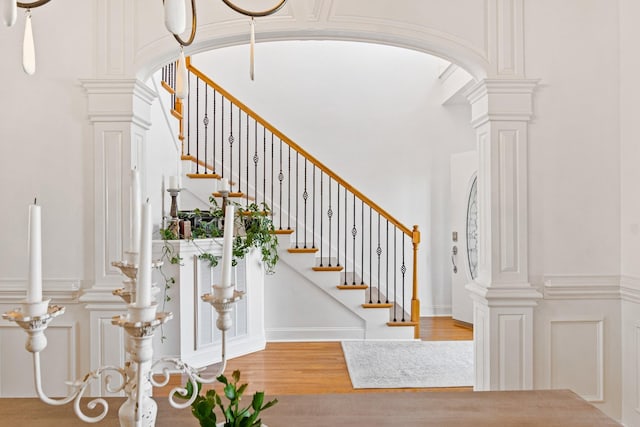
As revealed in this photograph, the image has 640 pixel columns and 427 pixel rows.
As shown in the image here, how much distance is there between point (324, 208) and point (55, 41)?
3.79 m

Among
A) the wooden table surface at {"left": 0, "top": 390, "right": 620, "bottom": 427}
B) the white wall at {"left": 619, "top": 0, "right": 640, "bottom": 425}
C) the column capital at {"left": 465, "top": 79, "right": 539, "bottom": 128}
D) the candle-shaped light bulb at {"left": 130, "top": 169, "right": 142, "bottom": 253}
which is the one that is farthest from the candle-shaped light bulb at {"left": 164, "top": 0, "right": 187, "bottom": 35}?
the white wall at {"left": 619, "top": 0, "right": 640, "bottom": 425}

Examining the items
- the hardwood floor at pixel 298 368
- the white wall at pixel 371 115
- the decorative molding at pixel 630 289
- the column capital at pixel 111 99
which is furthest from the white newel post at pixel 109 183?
the white wall at pixel 371 115

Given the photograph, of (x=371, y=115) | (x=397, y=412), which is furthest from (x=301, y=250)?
A: (x=397, y=412)

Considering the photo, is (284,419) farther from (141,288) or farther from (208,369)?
(208,369)

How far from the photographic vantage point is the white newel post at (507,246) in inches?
111

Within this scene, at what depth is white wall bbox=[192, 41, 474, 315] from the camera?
6.11 meters

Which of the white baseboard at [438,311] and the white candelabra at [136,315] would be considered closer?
the white candelabra at [136,315]

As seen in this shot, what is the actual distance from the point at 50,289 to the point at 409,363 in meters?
2.84

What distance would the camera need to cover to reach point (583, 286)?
2.86 metres

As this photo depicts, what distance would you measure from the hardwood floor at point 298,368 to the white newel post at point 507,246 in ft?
3.13

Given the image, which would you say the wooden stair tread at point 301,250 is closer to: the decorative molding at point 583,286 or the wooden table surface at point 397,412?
the decorative molding at point 583,286

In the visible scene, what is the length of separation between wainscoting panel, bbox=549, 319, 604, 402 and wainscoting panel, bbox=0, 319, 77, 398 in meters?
2.74

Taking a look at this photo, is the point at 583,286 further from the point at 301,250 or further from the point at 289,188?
the point at 289,188

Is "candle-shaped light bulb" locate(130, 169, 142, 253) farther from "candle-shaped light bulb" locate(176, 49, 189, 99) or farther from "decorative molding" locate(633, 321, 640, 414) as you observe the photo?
"decorative molding" locate(633, 321, 640, 414)
